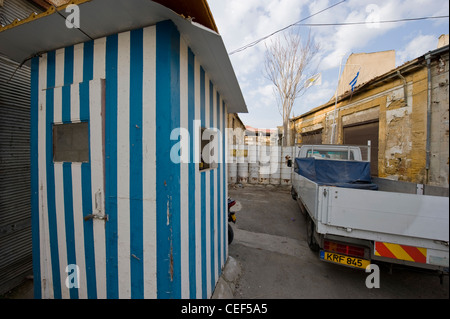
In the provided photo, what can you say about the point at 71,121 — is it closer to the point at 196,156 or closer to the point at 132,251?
the point at 196,156

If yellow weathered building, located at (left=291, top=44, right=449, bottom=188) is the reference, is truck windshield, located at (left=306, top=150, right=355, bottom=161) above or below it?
below

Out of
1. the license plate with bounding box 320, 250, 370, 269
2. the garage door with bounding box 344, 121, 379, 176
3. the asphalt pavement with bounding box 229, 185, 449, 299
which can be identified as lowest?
the asphalt pavement with bounding box 229, 185, 449, 299

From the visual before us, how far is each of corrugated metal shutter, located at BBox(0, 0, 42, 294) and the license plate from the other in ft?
15.8

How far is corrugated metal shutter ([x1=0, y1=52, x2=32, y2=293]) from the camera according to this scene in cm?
252

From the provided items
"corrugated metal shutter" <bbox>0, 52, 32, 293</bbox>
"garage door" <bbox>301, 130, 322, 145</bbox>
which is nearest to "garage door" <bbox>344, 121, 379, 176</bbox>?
"garage door" <bbox>301, 130, 322, 145</bbox>

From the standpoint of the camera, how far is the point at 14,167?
105 inches

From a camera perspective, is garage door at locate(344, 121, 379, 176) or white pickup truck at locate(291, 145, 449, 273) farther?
garage door at locate(344, 121, 379, 176)

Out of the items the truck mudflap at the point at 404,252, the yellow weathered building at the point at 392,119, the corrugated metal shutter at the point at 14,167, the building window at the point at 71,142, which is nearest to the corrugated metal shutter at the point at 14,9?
the corrugated metal shutter at the point at 14,167

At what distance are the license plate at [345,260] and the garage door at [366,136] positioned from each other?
271 inches

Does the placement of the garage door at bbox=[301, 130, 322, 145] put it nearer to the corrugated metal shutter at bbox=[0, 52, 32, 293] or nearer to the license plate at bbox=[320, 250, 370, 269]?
the license plate at bbox=[320, 250, 370, 269]

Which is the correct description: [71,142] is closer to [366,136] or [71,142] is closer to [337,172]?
[337,172]

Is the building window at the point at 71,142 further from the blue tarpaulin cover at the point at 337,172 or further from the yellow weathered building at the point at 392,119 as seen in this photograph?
the yellow weathered building at the point at 392,119

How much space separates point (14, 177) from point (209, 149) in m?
3.00

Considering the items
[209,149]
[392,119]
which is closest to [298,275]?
[209,149]
